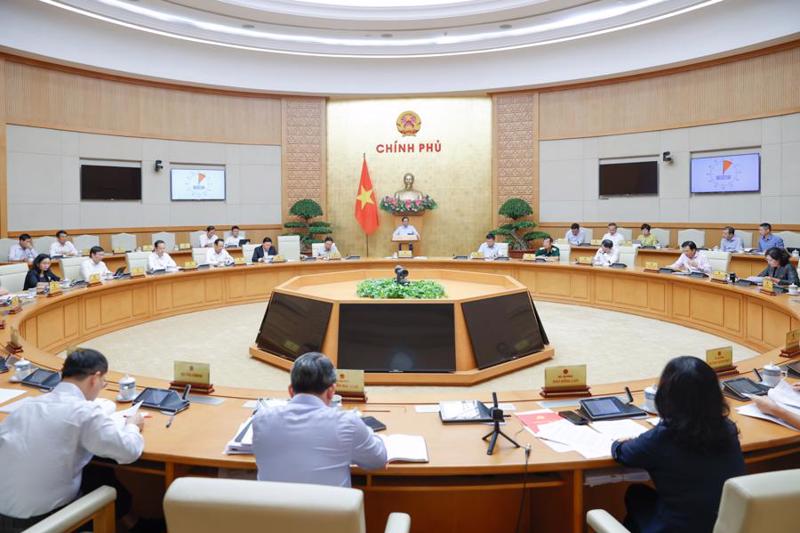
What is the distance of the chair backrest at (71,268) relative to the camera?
7.30m

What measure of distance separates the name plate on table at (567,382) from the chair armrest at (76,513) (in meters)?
2.09

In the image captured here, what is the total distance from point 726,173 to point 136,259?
1007 cm

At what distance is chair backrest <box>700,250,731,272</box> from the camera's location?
7504 millimetres

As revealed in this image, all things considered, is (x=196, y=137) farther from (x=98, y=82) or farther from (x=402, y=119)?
(x=402, y=119)

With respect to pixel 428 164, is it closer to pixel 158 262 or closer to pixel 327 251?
pixel 327 251

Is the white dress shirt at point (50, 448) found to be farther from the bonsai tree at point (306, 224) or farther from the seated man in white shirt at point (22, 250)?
the bonsai tree at point (306, 224)

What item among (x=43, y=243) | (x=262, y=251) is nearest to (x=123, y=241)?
(x=43, y=243)

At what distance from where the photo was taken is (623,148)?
37.3ft

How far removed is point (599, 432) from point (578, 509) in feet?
1.26

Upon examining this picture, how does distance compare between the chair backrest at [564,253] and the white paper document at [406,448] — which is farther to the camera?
the chair backrest at [564,253]

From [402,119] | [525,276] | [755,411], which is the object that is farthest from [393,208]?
[755,411]

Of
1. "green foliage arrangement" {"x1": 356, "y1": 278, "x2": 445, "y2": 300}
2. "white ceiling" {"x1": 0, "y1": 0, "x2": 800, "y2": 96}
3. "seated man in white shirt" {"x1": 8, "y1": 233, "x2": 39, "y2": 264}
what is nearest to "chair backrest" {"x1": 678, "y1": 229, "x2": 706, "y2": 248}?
"white ceiling" {"x1": 0, "y1": 0, "x2": 800, "y2": 96}

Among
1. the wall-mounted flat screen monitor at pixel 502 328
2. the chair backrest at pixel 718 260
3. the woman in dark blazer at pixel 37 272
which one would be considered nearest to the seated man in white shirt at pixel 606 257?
the chair backrest at pixel 718 260

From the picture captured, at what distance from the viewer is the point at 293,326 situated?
5.38m
